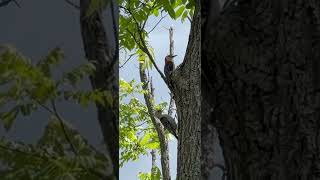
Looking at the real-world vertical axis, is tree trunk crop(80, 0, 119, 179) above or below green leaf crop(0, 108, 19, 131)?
above

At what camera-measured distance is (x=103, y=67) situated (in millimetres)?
1151

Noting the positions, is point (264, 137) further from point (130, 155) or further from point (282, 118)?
point (130, 155)

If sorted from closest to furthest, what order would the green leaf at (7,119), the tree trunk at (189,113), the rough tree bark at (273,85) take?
the rough tree bark at (273,85), the green leaf at (7,119), the tree trunk at (189,113)

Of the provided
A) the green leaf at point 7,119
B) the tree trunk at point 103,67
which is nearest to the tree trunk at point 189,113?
the tree trunk at point 103,67

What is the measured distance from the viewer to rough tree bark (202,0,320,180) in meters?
0.89

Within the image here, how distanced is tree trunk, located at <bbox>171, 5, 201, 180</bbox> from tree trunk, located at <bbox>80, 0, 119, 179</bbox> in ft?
5.47

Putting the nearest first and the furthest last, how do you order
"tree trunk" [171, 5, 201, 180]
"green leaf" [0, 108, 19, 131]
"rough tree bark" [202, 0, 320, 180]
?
"rough tree bark" [202, 0, 320, 180], "green leaf" [0, 108, 19, 131], "tree trunk" [171, 5, 201, 180]

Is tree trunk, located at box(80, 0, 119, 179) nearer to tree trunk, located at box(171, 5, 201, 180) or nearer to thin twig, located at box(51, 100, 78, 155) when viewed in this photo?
thin twig, located at box(51, 100, 78, 155)

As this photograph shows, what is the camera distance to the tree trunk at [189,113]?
9.41 ft

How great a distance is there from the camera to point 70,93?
1113 millimetres

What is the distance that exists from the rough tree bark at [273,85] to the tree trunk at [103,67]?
292mm

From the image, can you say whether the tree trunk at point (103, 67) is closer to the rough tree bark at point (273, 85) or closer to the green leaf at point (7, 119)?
the green leaf at point (7, 119)

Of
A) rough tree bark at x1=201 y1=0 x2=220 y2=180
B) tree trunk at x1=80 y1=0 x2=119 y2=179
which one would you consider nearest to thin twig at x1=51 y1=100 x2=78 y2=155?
tree trunk at x1=80 y1=0 x2=119 y2=179

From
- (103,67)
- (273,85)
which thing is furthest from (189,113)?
(273,85)
